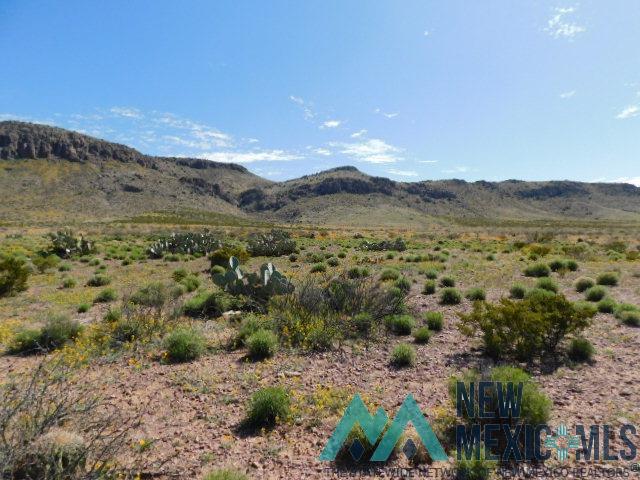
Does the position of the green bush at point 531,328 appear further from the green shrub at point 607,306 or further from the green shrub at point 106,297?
the green shrub at point 106,297

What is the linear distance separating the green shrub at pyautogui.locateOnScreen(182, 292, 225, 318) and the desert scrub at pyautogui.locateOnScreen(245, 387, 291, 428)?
5741 mm

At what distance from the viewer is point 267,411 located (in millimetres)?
5160

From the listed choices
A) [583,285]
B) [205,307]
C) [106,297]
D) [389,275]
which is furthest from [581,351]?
[106,297]

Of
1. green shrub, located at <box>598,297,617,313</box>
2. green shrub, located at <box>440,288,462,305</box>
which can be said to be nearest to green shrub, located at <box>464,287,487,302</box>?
green shrub, located at <box>440,288,462,305</box>

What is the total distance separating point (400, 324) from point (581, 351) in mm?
3552

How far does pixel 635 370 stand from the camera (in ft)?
21.2

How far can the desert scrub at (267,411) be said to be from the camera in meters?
5.15

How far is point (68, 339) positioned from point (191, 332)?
280 cm

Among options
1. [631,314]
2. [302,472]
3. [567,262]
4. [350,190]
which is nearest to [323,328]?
[302,472]

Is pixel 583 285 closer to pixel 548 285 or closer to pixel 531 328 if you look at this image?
pixel 548 285

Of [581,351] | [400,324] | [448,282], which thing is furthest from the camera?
[448,282]

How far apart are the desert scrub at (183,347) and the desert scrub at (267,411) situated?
2.61 metres

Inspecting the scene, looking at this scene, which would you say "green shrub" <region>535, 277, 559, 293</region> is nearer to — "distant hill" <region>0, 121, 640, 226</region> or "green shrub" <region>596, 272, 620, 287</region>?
"green shrub" <region>596, 272, 620, 287</region>

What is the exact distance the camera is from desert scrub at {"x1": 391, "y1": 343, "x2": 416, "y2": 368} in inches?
281
